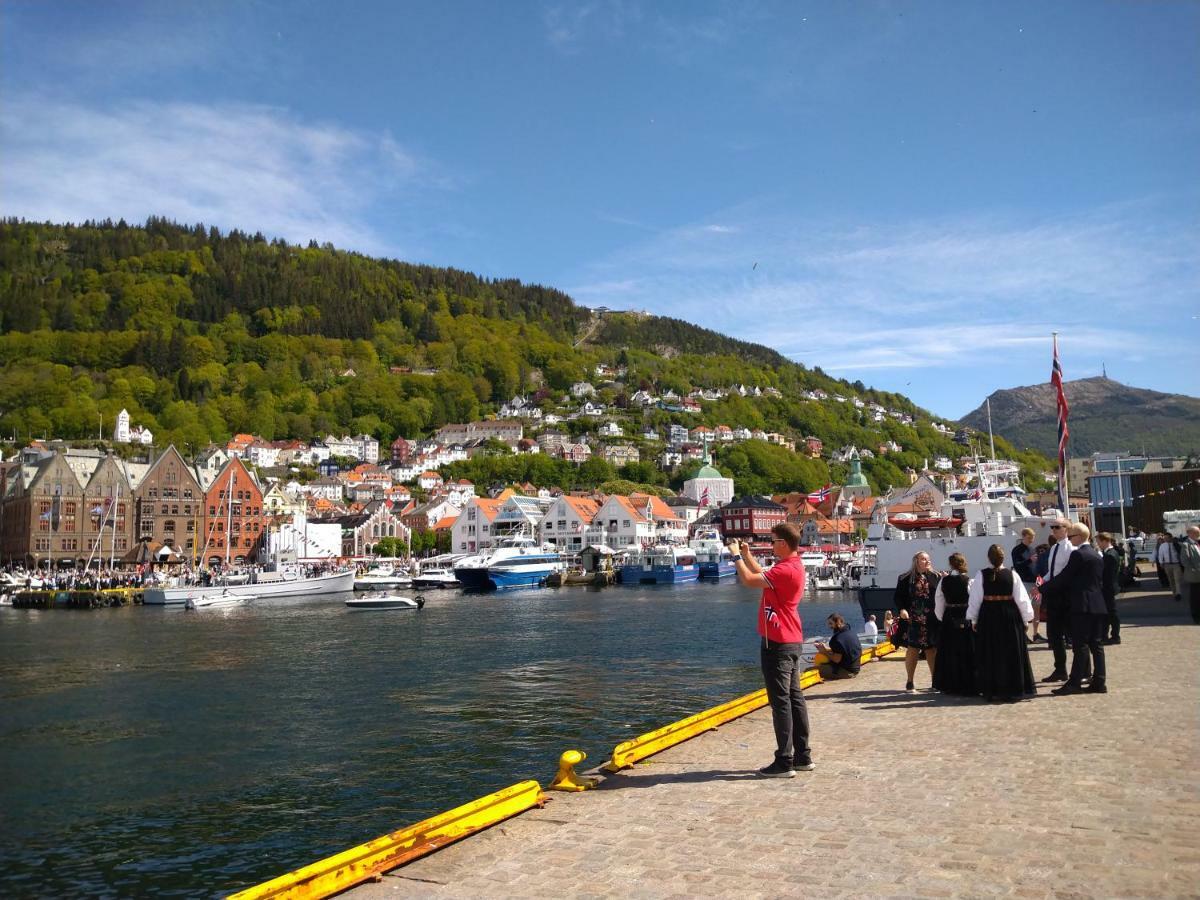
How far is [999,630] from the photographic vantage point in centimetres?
1027

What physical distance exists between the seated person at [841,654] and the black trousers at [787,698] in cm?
574

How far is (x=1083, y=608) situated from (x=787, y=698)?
466cm

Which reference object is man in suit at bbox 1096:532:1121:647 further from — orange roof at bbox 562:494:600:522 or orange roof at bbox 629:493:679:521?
orange roof at bbox 629:493:679:521

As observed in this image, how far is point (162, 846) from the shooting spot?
33.8 ft

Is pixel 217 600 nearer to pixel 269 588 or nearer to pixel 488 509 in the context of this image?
pixel 269 588

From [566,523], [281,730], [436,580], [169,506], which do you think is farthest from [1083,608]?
[566,523]

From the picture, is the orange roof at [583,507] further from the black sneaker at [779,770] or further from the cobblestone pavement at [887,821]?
the black sneaker at [779,770]

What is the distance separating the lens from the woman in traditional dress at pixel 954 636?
1052cm

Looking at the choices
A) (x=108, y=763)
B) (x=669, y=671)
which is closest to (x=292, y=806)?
(x=108, y=763)

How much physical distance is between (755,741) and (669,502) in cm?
14702

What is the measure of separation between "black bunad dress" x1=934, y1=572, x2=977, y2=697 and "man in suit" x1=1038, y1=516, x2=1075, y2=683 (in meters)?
1.01

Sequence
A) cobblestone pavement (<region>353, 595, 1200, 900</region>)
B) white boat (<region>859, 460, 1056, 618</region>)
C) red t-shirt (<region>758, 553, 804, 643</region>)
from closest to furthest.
→ cobblestone pavement (<region>353, 595, 1200, 900</region>)
red t-shirt (<region>758, 553, 804, 643</region>)
white boat (<region>859, 460, 1056, 618</region>)

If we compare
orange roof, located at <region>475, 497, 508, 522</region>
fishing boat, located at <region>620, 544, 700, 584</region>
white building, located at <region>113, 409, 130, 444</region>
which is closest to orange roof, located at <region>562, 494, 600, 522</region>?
orange roof, located at <region>475, 497, 508, 522</region>

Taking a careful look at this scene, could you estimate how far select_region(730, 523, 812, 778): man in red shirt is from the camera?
24.9 feet
